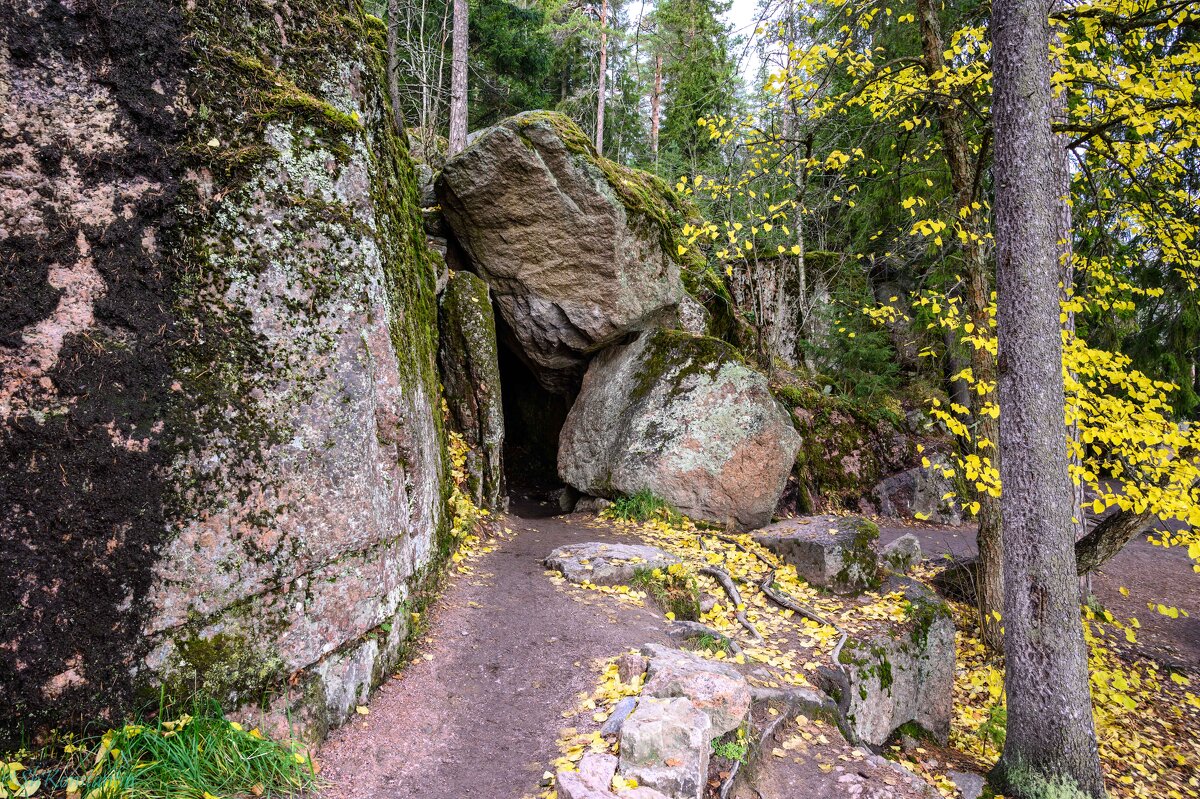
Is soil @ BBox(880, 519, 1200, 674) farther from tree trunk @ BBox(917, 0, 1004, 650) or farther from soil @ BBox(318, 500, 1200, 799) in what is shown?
soil @ BBox(318, 500, 1200, 799)

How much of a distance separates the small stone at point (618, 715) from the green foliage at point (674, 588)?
6.10ft

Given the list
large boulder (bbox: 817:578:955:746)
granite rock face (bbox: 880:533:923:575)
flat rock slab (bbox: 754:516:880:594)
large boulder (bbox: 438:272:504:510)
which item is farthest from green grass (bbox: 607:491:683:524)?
large boulder (bbox: 817:578:955:746)

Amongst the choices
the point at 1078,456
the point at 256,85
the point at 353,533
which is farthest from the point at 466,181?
the point at 1078,456

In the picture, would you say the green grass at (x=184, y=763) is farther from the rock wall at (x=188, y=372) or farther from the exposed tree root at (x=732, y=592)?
the exposed tree root at (x=732, y=592)

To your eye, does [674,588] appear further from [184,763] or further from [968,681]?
[184,763]

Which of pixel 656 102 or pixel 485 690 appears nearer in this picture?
pixel 485 690

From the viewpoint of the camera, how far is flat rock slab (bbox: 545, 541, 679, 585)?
5875mm

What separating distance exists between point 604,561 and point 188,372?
4113mm

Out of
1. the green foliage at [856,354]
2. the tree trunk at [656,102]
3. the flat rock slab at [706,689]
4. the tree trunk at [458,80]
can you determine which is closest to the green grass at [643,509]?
the flat rock slab at [706,689]

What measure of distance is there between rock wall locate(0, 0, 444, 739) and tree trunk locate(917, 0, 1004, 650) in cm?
603

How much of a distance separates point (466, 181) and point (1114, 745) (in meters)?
9.84

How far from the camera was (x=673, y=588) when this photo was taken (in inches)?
230

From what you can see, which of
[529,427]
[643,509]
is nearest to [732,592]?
[643,509]

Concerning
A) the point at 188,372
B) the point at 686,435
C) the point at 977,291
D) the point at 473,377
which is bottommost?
the point at 686,435
